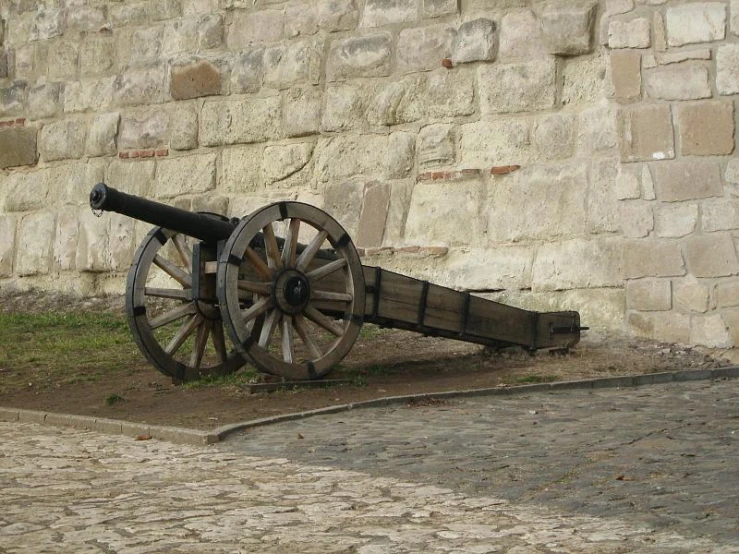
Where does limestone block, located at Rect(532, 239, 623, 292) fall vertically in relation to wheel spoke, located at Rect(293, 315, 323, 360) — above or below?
above

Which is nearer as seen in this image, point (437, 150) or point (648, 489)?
point (648, 489)

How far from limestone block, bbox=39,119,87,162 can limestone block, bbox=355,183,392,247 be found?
3.27 meters

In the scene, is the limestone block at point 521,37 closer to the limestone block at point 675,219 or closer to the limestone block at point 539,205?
the limestone block at point 539,205

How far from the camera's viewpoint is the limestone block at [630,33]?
394 inches

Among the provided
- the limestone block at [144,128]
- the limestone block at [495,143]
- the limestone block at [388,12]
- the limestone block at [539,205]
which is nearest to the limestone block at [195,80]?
the limestone block at [144,128]

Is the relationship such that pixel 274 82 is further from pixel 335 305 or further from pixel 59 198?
pixel 335 305

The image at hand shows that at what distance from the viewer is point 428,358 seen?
10.1 metres

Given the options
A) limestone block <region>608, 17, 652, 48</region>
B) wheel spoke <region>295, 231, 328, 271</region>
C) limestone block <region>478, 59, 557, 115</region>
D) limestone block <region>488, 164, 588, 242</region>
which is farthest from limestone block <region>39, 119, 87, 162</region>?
limestone block <region>608, 17, 652, 48</region>

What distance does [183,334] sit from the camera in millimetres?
9000

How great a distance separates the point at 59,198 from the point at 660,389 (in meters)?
6.82

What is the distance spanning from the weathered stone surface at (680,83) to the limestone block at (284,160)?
314cm

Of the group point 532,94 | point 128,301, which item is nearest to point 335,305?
point 128,301

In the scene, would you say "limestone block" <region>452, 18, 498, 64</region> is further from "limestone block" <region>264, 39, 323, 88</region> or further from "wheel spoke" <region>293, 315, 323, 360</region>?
"wheel spoke" <region>293, 315, 323, 360</region>

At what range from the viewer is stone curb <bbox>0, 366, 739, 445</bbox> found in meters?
7.11
